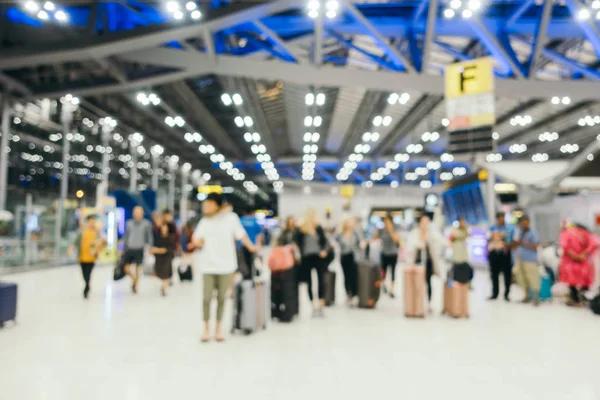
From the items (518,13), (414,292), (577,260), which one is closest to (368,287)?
(414,292)

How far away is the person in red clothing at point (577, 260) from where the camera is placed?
7.89 meters

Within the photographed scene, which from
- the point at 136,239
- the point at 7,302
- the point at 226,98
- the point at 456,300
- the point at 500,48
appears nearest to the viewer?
the point at 7,302

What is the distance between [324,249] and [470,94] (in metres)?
3.53

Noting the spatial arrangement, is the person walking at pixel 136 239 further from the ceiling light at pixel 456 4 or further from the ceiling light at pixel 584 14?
the ceiling light at pixel 584 14

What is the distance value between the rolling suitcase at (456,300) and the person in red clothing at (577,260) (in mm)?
2383

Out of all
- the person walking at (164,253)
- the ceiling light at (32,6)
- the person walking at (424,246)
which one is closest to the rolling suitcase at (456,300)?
the person walking at (424,246)

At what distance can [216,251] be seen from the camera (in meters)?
5.22

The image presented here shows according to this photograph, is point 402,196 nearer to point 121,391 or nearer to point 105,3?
point 105,3

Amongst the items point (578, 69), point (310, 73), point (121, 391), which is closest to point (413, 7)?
point (310, 73)

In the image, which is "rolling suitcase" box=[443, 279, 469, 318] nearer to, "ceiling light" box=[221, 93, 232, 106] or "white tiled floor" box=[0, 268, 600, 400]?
"white tiled floor" box=[0, 268, 600, 400]

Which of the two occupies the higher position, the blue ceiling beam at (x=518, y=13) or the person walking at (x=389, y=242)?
the blue ceiling beam at (x=518, y=13)

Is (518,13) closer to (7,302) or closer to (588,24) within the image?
(588,24)

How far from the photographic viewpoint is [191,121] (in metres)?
20.8

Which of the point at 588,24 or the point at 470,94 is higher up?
the point at 588,24
